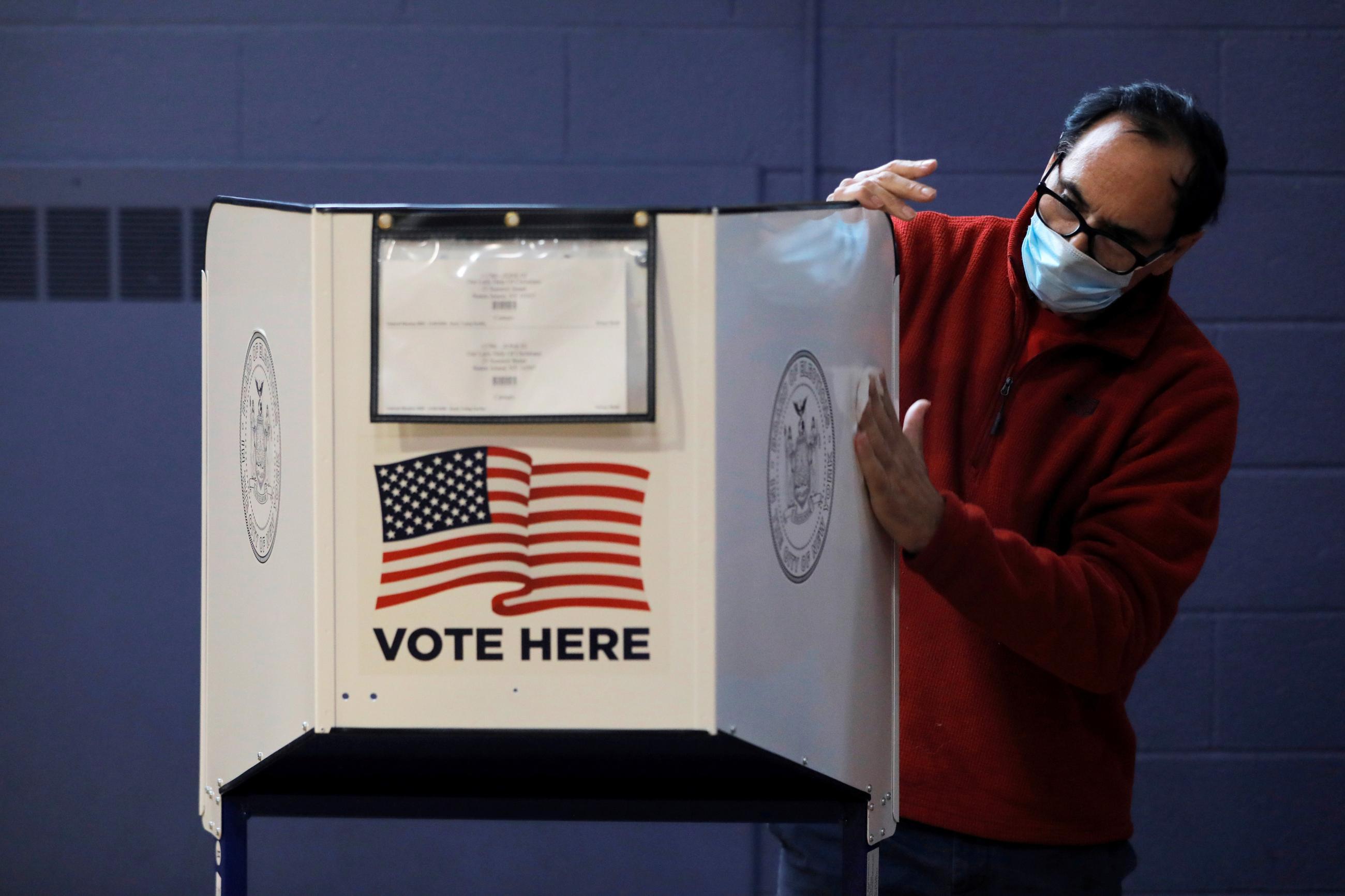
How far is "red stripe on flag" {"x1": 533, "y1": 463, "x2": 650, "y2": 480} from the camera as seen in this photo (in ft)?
2.40

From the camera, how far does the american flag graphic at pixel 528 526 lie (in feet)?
2.40

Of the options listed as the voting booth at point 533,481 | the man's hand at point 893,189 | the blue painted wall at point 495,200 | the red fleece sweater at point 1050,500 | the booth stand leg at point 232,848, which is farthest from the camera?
the blue painted wall at point 495,200

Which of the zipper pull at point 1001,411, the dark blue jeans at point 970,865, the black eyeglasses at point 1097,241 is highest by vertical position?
the black eyeglasses at point 1097,241

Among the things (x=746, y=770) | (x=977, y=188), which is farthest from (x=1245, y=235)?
(x=746, y=770)

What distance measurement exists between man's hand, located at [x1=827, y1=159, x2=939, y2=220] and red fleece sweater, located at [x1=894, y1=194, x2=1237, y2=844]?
0.14m

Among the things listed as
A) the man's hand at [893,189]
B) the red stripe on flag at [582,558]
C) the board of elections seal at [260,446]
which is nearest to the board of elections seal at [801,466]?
the red stripe on flag at [582,558]

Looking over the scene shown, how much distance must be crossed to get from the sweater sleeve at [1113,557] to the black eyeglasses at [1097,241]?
5.1 inches

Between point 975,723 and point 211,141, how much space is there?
5.64 feet

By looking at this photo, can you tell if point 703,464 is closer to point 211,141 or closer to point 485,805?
point 485,805

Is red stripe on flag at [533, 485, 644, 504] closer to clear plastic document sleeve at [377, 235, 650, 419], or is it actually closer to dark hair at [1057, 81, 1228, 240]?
clear plastic document sleeve at [377, 235, 650, 419]

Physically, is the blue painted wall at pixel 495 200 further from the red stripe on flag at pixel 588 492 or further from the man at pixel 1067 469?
the red stripe on flag at pixel 588 492

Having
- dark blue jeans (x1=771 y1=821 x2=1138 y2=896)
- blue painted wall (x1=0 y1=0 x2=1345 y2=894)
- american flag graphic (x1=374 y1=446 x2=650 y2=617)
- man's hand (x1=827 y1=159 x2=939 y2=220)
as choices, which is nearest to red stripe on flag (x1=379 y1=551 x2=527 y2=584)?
american flag graphic (x1=374 y1=446 x2=650 y2=617)

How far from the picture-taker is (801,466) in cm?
81

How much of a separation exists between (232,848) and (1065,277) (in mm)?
920
